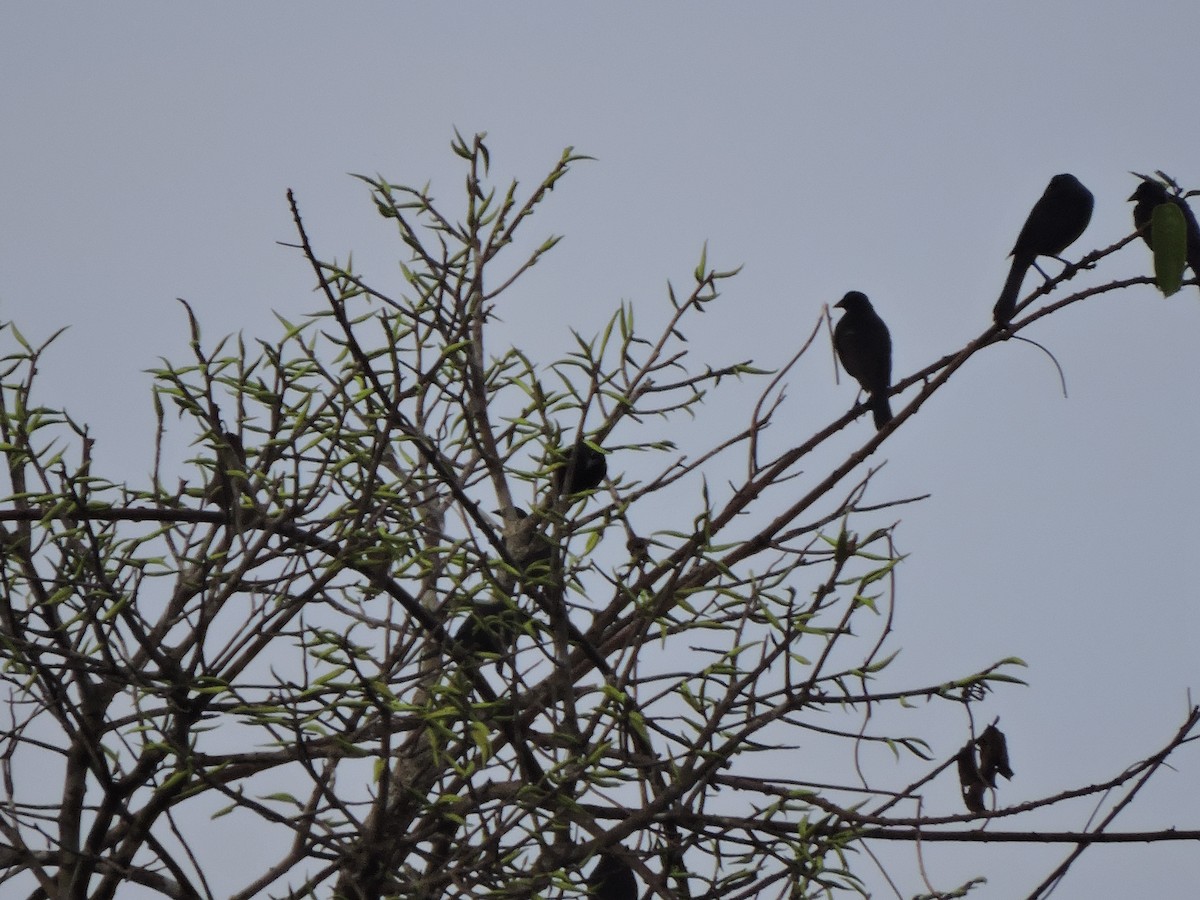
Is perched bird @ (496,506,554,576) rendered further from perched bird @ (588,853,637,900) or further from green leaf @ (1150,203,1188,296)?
green leaf @ (1150,203,1188,296)

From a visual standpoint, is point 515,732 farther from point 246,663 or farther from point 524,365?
point 524,365

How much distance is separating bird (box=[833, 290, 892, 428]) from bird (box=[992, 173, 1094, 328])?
1029 millimetres

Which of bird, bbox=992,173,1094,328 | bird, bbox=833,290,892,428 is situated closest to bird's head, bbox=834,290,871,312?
bird, bbox=833,290,892,428

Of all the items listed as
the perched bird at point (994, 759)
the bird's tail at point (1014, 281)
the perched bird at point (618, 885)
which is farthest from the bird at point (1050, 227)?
the perched bird at point (618, 885)

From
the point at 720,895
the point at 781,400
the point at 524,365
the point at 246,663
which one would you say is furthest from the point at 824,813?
the point at 524,365

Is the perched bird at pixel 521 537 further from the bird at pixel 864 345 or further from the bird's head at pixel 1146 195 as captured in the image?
the bird's head at pixel 1146 195

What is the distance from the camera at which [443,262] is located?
3520mm

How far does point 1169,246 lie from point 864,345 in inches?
133

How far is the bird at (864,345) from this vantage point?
5972 millimetres

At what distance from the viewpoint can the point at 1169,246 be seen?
2771mm

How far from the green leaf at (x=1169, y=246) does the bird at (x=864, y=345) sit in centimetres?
274

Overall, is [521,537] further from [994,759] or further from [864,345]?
[864,345]

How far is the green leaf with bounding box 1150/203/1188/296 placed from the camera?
9.02ft

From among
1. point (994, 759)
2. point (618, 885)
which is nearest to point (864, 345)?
point (618, 885)
